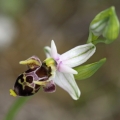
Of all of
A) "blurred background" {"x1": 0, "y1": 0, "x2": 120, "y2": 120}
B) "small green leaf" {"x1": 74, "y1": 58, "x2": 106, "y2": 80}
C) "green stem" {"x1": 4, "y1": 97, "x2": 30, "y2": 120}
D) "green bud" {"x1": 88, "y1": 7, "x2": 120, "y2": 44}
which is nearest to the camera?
"green bud" {"x1": 88, "y1": 7, "x2": 120, "y2": 44}

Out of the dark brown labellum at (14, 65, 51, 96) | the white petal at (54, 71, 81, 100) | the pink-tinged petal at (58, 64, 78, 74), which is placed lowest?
the white petal at (54, 71, 81, 100)

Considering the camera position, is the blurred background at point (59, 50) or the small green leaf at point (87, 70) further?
the blurred background at point (59, 50)

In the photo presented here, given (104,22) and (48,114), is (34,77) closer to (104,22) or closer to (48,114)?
(104,22)

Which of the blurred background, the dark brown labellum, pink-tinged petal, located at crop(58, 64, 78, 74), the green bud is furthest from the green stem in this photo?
the blurred background

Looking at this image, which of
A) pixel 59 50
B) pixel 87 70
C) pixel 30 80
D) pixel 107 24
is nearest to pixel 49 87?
pixel 30 80

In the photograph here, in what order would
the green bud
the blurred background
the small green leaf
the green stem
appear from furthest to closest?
the blurred background
the green stem
the small green leaf
the green bud

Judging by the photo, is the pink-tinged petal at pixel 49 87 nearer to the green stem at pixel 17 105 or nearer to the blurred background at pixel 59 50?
the green stem at pixel 17 105

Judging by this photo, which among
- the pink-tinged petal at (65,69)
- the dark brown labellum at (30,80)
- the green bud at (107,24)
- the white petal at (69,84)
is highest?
the green bud at (107,24)

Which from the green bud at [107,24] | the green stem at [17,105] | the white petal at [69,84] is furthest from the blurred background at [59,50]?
the green bud at [107,24]

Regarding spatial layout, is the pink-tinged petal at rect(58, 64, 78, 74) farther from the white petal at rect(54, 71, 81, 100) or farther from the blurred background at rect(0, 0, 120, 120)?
the blurred background at rect(0, 0, 120, 120)

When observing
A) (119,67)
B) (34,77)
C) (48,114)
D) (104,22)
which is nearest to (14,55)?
(48,114)
